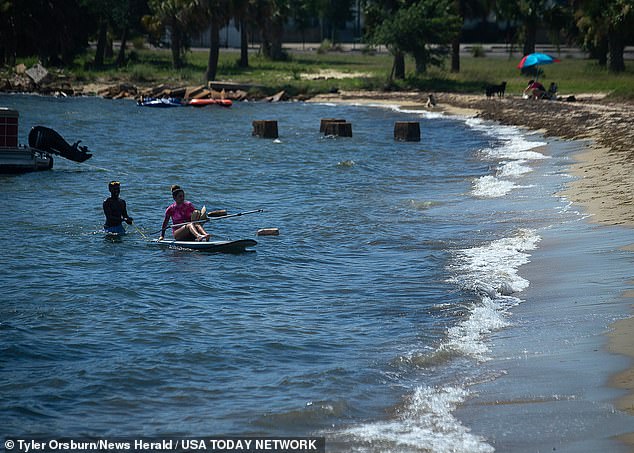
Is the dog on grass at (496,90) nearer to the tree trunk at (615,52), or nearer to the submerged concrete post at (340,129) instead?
the tree trunk at (615,52)

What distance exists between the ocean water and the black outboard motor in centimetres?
61

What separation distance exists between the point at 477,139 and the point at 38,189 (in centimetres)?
1818

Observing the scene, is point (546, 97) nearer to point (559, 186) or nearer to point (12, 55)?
point (559, 186)

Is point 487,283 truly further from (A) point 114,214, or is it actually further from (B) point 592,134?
(B) point 592,134

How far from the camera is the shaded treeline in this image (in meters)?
58.4

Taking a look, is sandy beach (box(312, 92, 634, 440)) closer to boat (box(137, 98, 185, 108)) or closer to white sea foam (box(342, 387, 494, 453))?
white sea foam (box(342, 387, 494, 453))

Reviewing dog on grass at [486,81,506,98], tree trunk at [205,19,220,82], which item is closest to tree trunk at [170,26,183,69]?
tree trunk at [205,19,220,82]

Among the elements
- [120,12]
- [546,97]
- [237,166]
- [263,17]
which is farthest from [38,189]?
[120,12]

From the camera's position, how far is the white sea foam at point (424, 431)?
28.5 feet

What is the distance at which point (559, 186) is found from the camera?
2364cm

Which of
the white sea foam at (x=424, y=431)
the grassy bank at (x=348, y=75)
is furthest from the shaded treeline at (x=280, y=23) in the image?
the white sea foam at (x=424, y=431)

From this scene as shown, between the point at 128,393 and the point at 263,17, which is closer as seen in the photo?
the point at 128,393

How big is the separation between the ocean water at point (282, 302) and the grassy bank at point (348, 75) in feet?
89.1

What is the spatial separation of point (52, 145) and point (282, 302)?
19.3m
